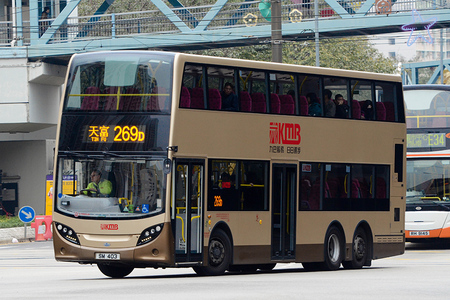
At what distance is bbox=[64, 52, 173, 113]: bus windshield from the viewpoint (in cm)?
1498

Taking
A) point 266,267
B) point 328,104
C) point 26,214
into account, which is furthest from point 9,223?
point 328,104

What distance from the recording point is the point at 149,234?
14562mm

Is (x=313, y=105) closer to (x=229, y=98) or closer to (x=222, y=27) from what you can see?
(x=229, y=98)

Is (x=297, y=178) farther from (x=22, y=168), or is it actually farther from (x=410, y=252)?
(x=22, y=168)

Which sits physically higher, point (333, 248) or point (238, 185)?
point (238, 185)

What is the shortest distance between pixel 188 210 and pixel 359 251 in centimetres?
509

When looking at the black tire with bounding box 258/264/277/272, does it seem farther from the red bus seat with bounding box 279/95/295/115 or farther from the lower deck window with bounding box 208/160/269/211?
the red bus seat with bounding box 279/95/295/115

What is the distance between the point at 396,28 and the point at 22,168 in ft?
57.8

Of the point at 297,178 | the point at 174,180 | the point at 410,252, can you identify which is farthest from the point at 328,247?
the point at 410,252

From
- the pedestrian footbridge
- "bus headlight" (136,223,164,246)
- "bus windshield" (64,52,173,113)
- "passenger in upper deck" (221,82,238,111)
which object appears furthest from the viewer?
the pedestrian footbridge

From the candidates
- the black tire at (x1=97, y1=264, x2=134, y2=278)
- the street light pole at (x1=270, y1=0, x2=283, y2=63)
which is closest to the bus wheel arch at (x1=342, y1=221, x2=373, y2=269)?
the black tire at (x1=97, y1=264, x2=134, y2=278)

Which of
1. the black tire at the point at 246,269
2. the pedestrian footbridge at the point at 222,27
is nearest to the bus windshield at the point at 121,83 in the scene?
the black tire at the point at 246,269

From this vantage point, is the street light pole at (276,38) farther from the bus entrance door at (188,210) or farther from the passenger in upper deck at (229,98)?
the bus entrance door at (188,210)

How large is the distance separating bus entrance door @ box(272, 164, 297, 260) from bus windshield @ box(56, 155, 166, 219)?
2.84m
